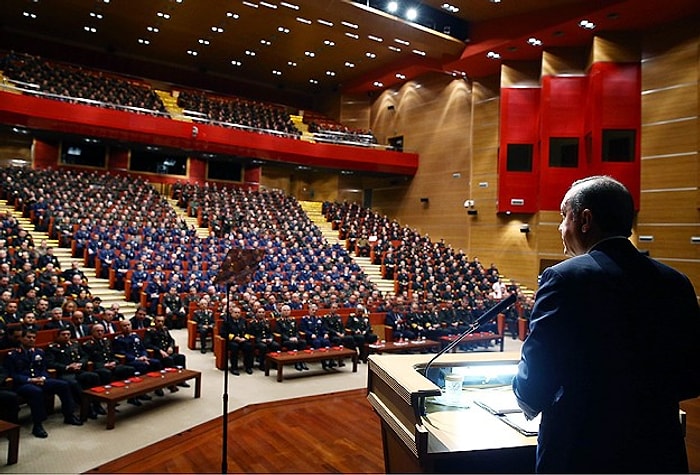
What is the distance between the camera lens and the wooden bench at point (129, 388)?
14.8 ft

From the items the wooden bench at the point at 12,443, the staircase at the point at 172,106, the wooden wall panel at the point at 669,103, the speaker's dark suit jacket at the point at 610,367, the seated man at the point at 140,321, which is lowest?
the wooden bench at the point at 12,443

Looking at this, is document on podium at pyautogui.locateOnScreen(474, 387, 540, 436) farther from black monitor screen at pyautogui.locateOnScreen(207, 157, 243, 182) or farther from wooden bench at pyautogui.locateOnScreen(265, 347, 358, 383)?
black monitor screen at pyautogui.locateOnScreen(207, 157, 243, 182)

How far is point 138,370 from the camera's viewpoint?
5469mm

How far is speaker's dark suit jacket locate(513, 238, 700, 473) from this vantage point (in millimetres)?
1060

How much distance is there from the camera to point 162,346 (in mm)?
6070

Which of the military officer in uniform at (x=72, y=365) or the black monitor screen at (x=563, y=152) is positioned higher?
the black monitor screen at (x=563, y=152)

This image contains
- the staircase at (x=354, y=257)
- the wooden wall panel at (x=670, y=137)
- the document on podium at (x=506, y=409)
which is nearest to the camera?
the document on podium at (x=506, y=409)

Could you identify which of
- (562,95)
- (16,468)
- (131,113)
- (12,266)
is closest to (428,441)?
(16,468)

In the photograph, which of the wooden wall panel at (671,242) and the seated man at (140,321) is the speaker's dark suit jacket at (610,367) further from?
the wooden wall panel at (671,242)

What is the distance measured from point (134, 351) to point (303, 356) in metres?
2.05

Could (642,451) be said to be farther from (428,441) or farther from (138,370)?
(138,370)

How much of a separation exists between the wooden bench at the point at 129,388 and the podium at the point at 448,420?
11.4ft

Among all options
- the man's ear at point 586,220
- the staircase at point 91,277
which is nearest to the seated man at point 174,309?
the staircase at point 91,277

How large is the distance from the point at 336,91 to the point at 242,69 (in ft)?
13.9
